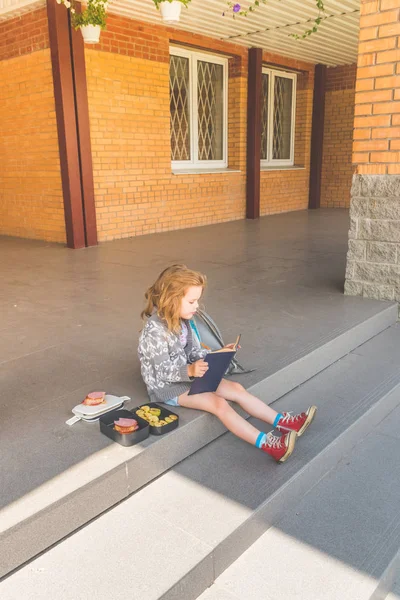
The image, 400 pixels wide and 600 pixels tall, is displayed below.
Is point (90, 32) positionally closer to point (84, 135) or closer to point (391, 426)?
point (84, 135)

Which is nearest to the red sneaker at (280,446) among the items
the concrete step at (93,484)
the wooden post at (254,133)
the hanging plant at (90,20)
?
the concrete step at (93,484)

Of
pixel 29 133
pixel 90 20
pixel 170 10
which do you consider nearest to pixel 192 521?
pixel 170 10

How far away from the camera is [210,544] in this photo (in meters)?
1.75

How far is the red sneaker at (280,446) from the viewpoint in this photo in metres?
2.17

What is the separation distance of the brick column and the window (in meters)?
4.84

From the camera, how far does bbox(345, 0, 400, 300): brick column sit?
3758 mm

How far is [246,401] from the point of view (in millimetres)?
2416

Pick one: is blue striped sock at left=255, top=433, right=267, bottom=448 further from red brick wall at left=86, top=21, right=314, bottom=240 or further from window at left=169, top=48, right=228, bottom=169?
window at left=169, top=48, right=228, bottom=169

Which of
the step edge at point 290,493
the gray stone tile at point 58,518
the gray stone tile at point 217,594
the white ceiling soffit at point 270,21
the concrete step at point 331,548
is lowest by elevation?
the gray stone tile at point 217,594

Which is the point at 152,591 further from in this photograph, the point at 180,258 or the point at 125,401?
the point at 180,258

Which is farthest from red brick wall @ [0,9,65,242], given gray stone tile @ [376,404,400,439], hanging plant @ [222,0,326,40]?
gray stone tile @ [376,404,400,439]

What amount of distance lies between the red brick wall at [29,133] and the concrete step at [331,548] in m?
5.75

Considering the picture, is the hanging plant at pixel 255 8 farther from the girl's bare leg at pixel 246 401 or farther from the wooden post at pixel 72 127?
the girl's bare leg at pixel 246 401

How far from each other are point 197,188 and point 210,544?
7451 mm
